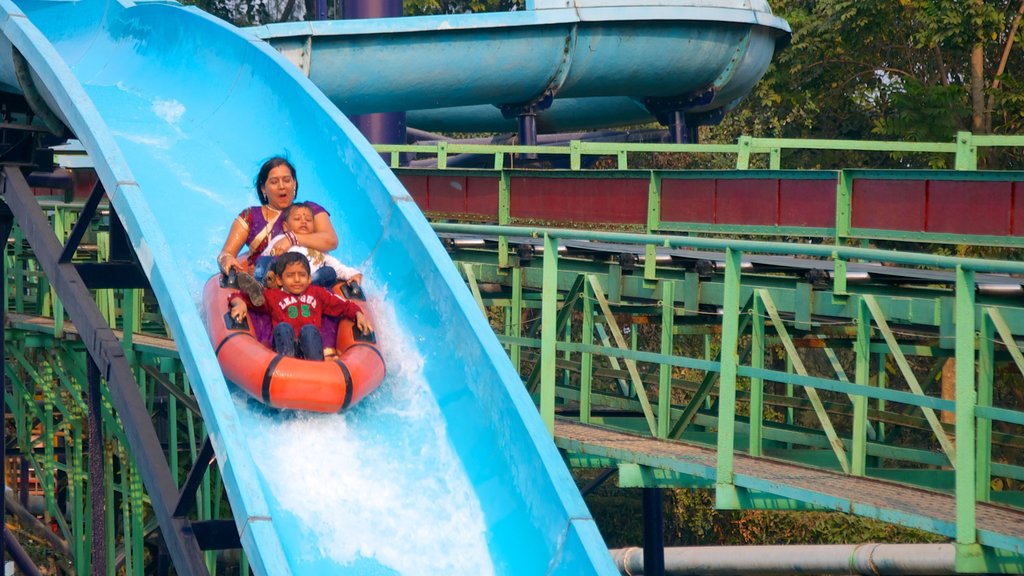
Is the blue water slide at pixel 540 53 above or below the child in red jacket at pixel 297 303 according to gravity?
above

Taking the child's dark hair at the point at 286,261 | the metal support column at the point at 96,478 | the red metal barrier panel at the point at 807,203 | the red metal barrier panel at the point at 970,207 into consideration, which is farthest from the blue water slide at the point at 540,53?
the red metal barrier panel at the point at 970,207

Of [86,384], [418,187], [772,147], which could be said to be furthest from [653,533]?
[86,384]

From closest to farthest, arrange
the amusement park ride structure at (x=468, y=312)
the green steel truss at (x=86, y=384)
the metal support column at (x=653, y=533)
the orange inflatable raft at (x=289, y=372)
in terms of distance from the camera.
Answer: the amusement park ride structure at (x=468, y=312), the orange inflatable raft at (x=289, y=372), the green steel truss at (x=86, y=384), the metal support column at (x=653, y=533)

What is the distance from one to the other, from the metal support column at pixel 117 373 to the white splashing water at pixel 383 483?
0.88 meters

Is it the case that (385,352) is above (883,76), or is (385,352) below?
below

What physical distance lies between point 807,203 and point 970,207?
4.10ft

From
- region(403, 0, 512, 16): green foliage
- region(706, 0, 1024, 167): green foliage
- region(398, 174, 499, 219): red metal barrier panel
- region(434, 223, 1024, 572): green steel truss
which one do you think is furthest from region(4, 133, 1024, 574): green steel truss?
region(403, 0, 512, 16): green foliage

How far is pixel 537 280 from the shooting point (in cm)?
1090

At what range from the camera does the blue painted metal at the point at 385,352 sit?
6953 millimetres

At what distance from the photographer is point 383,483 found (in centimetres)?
745

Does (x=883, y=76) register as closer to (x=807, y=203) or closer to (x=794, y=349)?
(x=807, y=203)

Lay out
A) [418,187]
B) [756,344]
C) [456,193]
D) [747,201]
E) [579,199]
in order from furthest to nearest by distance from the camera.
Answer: [418,187] < [456,193] < [579,199] < [747,201] < [756,344]

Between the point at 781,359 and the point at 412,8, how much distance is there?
1097 cm

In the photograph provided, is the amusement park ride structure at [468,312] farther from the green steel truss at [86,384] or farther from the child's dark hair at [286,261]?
the child's dark hair at [286,261]
